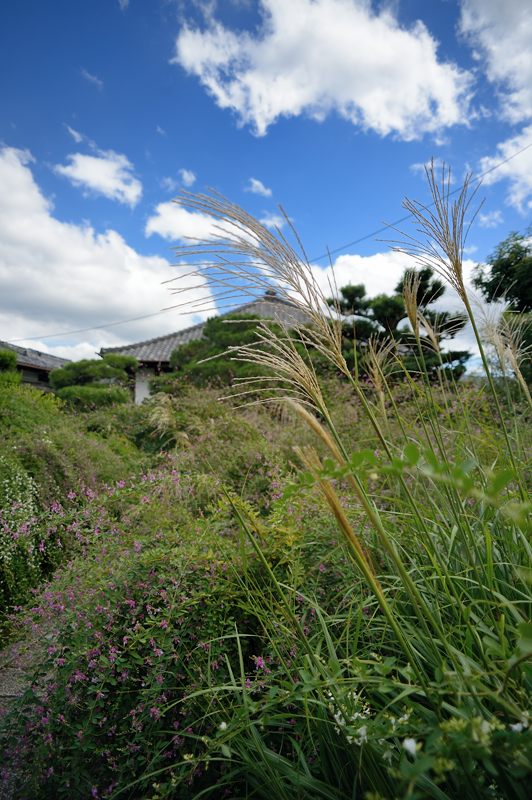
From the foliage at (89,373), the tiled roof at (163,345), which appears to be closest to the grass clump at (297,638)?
the foliage at (89,373)

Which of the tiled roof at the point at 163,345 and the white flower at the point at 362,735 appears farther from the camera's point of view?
the tiled roof at the point at 163,345

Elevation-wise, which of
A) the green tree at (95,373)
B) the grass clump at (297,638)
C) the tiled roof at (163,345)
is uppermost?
the tiled roof at (163,345)

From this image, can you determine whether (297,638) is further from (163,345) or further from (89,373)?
(163,345)

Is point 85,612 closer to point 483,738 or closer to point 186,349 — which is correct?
point 483,738

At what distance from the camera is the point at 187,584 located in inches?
74.9

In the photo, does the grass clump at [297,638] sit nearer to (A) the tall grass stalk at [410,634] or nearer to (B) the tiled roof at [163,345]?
(A) the tall grass stalk at [410,634]

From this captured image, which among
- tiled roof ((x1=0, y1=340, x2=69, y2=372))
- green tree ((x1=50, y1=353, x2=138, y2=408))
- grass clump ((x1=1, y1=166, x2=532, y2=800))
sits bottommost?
grass clump ((x1=1, y1=166, x2=532, y2=800))

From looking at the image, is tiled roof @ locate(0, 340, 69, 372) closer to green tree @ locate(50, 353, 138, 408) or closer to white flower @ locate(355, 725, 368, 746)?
green tree @ locate(50, 353, 138, 408)

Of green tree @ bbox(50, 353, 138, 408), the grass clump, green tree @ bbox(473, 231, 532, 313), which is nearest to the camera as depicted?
the grass clump

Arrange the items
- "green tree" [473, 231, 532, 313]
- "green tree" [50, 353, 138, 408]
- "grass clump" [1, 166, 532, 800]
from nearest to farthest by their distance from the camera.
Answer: "grass clump" [1, 166, 532, 800] → "green tree" [473, 231, 532, 313] → "green tree" [50, 353, 138, 408]

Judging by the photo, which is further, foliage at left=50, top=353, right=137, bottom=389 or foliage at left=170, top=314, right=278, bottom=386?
foliage at left=50, top=353, right=137, bottom=389

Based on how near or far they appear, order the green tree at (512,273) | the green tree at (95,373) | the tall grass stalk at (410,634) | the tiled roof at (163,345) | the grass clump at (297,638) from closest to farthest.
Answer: the tall grass stalk at (410,634)
the grass clump at (297,638)
the green tree at (512,273)
the green tree at (95,373)
the tiled roof at (163,345)

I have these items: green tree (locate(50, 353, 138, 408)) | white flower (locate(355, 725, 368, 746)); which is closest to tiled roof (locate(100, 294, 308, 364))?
green tree (locate(50, 353, 138, 408))

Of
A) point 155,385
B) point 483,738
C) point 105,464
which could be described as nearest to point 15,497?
point 105,464
